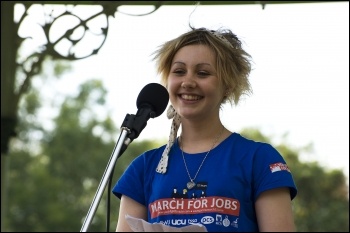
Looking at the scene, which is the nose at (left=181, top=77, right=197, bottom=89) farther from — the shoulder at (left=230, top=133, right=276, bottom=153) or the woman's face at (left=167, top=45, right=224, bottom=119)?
the shoulder at (left=230, top=133, right=276, bottom=153)

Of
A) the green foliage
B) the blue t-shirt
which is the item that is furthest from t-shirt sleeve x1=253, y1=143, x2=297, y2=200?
the green foliage

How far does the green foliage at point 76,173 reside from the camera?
2179 cm

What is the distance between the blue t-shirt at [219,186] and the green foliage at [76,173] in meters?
17.1

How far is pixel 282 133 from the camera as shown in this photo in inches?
934

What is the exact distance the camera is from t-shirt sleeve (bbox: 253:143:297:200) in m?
2.67

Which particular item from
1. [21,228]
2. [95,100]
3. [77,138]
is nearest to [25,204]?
[21,228]

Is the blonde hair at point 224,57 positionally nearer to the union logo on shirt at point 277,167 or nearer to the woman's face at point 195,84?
the woman's face at point 195,84

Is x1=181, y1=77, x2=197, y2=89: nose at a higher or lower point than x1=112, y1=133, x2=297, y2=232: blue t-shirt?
higher

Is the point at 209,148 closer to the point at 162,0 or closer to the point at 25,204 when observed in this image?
the point at 162,0

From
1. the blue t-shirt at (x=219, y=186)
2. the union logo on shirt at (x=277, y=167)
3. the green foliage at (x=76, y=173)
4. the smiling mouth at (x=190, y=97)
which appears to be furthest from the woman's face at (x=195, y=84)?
the green foliage at (x=76, y=173)

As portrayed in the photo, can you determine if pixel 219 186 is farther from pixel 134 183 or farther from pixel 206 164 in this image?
pixel 134 183

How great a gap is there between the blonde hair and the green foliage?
17.1 meters

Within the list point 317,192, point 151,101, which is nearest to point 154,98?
point 151,101

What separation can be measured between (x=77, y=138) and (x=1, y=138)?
20856mm
